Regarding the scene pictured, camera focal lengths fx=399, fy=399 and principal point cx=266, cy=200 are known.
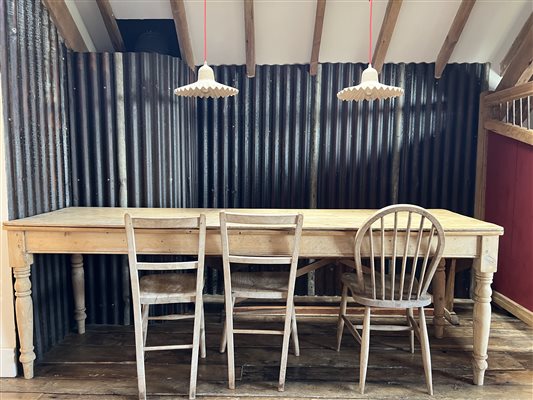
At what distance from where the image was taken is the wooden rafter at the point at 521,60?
332 centimetres

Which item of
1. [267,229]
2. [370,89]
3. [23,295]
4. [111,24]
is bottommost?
[23,295]

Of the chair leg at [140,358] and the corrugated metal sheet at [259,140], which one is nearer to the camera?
the chair leg at [140,358]

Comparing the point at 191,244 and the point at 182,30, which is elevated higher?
the point at 182,30

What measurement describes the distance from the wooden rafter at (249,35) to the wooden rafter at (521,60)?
2257 mm

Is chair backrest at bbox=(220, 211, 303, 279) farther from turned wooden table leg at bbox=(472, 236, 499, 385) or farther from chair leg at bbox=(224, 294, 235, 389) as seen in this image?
turned wooden table leg at bbox=(472, 236, 499, 385)

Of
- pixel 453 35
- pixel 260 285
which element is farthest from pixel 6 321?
pixel 453 35

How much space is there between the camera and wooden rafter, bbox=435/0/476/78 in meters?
3.15

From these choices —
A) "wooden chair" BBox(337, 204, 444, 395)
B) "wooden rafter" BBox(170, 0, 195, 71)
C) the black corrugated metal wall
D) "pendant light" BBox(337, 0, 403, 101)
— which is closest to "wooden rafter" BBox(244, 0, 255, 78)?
the black corrugated metal wall

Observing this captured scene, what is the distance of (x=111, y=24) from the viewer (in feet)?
11.0

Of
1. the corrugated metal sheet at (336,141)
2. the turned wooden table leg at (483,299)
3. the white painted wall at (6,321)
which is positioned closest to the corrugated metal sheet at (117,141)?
the corrugated metal sheet at (336,141)

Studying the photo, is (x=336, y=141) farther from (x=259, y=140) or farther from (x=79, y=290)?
(x=79, y=290)

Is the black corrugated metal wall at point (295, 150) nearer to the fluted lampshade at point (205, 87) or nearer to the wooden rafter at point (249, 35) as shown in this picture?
the wooden rafter at point (249, 35)

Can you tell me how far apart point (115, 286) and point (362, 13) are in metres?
3.09

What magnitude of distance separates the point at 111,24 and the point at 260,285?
250 centimetres
